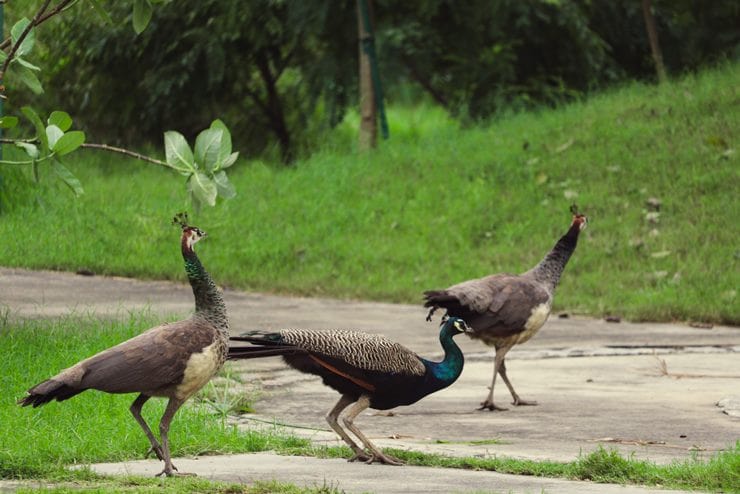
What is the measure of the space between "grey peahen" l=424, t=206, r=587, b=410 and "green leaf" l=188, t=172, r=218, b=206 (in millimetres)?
2541

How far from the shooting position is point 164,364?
612cm

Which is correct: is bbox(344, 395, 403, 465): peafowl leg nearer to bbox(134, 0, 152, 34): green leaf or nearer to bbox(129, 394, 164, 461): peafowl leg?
bbox(129, 394, 164, 461): peafowl leg

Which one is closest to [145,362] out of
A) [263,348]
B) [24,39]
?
[263,348]

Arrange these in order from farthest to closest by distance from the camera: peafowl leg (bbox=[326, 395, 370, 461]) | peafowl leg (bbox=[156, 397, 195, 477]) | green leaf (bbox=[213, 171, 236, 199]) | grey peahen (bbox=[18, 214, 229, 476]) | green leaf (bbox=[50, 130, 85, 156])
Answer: peafowl leg (bbox=[326, 395, 370, 461])
green leaf (bbox=[213, 171, 236, 199])
green leaf (bbox=[50, 130, 85, 156])
peafowl leg (bbox=[156, 397, 195, 477])
grey peahen (bbox=[18, 214, 229, 476])

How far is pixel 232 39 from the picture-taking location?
18281mm

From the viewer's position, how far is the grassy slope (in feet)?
Result: 45.2

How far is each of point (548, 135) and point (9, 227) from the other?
6870 millimetres

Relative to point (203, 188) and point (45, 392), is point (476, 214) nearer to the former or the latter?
point (203, 188)

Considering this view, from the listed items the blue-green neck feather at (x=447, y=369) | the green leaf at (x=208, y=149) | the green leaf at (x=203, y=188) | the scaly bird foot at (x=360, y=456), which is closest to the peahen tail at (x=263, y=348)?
the scaly bird foot at (x=360, y=456)

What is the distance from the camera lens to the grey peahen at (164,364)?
5.88m

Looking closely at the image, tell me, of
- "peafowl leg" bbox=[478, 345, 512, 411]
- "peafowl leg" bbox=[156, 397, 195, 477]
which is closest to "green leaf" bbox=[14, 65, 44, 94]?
"peafowl leg" bbox=[156, 397, 195, 477]

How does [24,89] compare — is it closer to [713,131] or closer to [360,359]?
[713,131]

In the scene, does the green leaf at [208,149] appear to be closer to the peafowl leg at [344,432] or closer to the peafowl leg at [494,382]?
the peafowl leg at [344,432]

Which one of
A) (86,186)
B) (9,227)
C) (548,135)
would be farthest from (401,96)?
(9,227)
